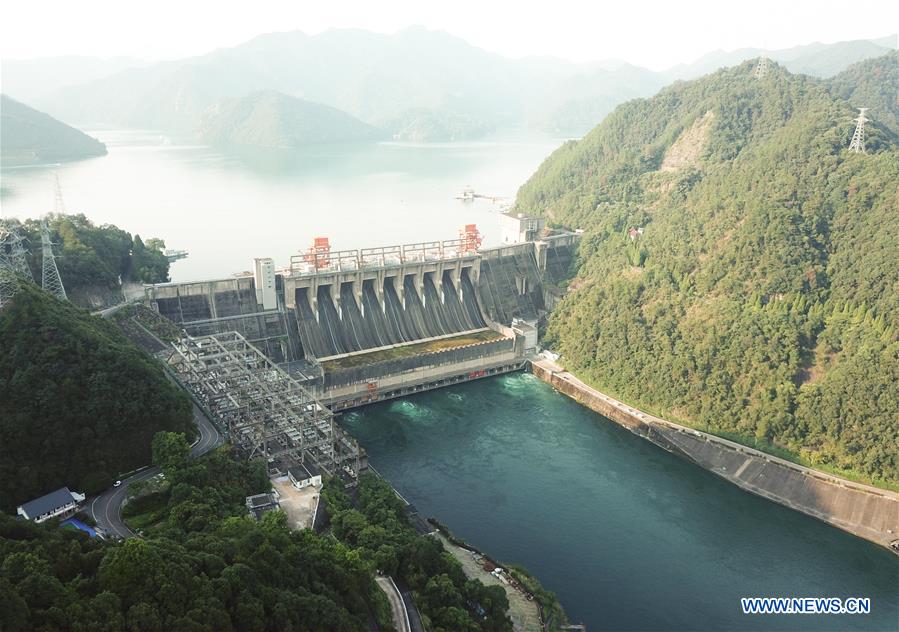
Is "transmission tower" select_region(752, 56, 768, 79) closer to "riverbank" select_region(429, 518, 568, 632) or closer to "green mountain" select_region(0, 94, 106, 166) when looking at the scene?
"riverbank" select_region(429, 518, 568, 632)

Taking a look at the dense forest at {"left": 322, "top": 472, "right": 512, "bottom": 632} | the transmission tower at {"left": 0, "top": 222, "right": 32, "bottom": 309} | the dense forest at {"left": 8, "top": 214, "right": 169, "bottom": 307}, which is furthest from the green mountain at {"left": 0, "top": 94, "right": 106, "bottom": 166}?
the dense forest at {"left": 322, "top": 472, "right": 512, "bottom": 632}

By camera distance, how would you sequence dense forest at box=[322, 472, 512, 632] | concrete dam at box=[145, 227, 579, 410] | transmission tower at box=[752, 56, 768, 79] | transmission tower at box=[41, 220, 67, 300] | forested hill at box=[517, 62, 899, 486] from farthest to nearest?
transmission tower at box=[752, 56, 768, 79] < concrete dam at box=[145, 227, 579, 410] < transmission tower at box=[41, 220, 67, 300] < forested hill at box=[517, 62, 899, 486] < dense forest at box=[322, 472, 512, 632]

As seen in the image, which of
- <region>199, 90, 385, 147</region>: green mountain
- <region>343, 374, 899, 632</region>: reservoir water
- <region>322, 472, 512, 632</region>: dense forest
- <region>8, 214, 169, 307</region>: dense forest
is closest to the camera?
<region>322, 472, 512, 632</region>: dense forest

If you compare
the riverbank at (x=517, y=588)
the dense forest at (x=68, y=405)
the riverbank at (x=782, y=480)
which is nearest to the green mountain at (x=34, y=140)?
the dense forest at (x=68, y=405)

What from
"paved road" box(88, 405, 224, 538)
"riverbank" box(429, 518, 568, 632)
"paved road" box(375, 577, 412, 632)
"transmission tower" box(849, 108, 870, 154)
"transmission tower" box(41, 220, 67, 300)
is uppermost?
"transmission tower" box(849, 108, 870, 154)

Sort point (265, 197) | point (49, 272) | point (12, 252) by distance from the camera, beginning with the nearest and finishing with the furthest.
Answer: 1. point (12, 252)
2. point (49, 272)
3. point (265, 197)

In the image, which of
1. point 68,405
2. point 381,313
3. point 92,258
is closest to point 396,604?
point 68,405

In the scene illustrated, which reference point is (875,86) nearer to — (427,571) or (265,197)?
(265,197)
